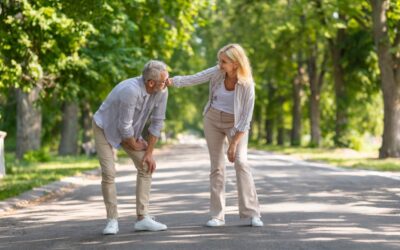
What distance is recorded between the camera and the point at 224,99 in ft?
28.1

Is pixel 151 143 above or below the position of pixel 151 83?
below

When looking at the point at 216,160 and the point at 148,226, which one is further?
the point at 216,160

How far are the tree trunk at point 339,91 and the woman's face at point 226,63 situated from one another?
101 feet

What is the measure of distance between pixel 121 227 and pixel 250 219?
56.7 inches

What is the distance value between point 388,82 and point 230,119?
18.5 metres

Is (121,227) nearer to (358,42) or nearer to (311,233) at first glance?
(311,233)

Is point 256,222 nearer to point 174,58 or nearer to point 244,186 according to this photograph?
point 244,186

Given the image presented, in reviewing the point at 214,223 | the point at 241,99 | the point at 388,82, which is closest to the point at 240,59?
the point at 241,99

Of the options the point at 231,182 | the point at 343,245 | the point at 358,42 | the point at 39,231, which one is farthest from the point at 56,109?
the point at 343,245

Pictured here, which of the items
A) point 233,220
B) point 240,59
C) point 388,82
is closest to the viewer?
point 240,59

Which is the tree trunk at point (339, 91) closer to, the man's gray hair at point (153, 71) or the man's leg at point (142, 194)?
the man's leg at point (142, 194)

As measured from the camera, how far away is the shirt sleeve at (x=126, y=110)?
8.09m

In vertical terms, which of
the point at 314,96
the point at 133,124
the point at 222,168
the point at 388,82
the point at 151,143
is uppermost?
the point at 314,96

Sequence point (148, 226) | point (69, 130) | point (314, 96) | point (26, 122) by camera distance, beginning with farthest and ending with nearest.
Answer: point (314, 96) → point (69, 130) → point (26, 122) → point (148, 226)
